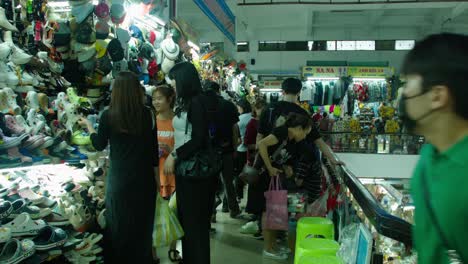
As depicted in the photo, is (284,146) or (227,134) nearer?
(284,146)

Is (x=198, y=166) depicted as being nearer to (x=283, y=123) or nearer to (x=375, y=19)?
(x=283, y=123)

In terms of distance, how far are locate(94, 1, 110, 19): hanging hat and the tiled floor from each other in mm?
2143

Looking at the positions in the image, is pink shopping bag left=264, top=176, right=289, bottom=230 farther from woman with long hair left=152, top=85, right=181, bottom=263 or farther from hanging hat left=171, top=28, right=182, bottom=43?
hanging hat left=171, top=28, right=182, bottom=43

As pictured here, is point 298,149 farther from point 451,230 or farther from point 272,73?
point 272,73

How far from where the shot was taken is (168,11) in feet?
14.6

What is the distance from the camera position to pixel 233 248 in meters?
4.15

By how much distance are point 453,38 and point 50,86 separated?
2522mm

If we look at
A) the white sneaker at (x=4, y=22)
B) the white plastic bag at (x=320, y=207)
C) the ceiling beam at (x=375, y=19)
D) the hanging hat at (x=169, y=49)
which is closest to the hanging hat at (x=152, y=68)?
the hanging hat at (x=169, y=49)

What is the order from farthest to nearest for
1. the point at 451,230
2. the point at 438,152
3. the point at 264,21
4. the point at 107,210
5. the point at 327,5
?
the point at 264,21 → the point at 327,5 → the point at 107,210 → the point at 438,152 → the point at 451,230

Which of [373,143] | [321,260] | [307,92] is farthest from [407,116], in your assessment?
[307,92]

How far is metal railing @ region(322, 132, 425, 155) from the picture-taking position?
29.4ft

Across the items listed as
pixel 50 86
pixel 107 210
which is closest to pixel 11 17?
pixel 50 86

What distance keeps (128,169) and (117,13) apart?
1288mm

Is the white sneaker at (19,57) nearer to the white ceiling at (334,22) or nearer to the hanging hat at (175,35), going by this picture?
the hanging hat at (175,35)
